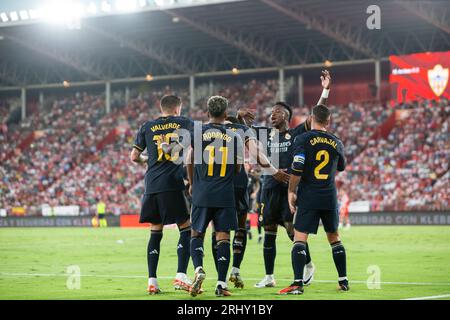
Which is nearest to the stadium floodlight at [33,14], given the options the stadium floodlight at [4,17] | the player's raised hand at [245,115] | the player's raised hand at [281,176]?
the stadium floodlight at [4,17]

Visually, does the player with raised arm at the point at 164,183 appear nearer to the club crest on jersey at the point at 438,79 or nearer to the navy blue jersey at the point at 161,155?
the navy blue jersey at the point at 161,155

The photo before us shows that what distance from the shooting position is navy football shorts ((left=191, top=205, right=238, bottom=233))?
1159cm

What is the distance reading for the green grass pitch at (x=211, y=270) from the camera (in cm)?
1198

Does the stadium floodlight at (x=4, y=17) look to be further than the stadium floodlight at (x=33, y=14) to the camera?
Yes

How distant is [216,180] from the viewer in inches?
459

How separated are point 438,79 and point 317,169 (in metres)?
37.7

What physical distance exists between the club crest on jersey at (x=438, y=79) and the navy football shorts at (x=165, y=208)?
38.0 metres

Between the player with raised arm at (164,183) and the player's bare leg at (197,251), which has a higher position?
the player with raised arm at (164,183)

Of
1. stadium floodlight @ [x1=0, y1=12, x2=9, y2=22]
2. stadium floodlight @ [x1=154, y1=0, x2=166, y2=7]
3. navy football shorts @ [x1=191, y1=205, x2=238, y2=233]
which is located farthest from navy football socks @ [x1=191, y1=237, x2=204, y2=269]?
stadium floodlight @ [x1=0, y1=12, x2=9, y2=22]

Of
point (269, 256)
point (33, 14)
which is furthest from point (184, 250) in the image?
point (33, 14)

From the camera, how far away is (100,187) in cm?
5672

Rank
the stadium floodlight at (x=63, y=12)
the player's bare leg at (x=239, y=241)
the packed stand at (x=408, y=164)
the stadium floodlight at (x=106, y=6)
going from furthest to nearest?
the stadium floodlight at (x=63, y=12) → the stadium floodlight at (x=106, y=6) → the packed stand at (x=408, y=164) → the player's bare leg at (x=239, y=241)
